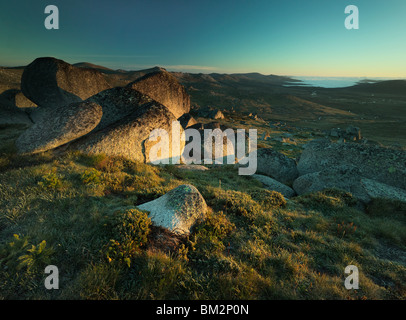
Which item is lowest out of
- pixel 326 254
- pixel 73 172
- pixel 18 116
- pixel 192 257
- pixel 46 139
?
pixel 326 254

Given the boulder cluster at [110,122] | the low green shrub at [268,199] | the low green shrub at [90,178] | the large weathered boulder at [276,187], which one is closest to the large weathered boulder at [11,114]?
the boulder cluster at [110,122]

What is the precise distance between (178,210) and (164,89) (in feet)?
47.8

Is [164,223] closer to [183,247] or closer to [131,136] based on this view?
[183,247]

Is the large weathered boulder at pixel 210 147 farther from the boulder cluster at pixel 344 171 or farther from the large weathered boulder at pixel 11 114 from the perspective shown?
the large weathered boulder at pixel 11 114

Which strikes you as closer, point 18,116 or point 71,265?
point 71,265

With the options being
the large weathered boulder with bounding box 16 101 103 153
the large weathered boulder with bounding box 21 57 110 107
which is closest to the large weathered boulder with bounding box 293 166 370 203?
the large weathered boulder with bounding box 16 101 103 153

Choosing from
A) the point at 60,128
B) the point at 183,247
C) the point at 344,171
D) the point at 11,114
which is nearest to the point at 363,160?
the point at 344,171

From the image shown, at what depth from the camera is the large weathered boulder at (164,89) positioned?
1606 cm

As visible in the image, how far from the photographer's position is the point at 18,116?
1025 inches

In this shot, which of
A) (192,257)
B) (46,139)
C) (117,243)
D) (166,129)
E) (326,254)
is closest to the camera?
(117,243)

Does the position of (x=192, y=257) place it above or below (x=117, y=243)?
below
